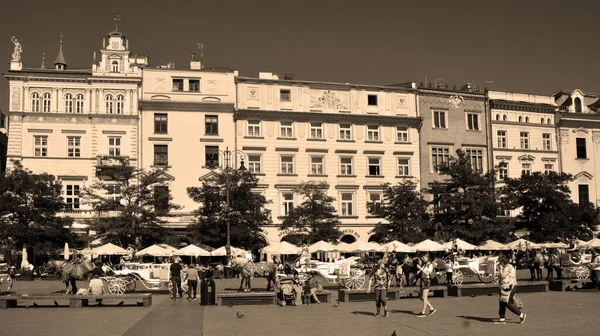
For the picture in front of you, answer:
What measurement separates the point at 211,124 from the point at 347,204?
39.4 ft

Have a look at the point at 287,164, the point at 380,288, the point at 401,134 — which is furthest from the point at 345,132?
the point at 380,288

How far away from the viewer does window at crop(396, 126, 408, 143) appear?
58.2 metres

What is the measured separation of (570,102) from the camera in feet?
216

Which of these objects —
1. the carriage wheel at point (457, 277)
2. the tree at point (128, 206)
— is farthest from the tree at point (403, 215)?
the carriage wheel at point (457, 277)

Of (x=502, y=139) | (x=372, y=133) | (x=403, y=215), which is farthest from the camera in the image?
(x=502, y=139)

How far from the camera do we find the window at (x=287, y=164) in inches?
2168

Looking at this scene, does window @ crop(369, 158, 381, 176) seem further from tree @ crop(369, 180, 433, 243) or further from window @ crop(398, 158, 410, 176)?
tree @ crop(369, 180, 433, 243)

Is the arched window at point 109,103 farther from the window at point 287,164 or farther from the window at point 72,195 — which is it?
the window at point 287,164

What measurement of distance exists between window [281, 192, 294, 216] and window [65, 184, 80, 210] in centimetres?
1463

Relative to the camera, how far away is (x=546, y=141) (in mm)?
63812

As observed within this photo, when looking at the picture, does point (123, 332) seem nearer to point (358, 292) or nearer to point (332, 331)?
point (332, 331)

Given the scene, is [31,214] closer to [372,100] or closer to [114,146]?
[114,146]

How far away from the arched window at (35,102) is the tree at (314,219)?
742 inches

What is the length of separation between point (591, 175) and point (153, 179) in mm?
39057
